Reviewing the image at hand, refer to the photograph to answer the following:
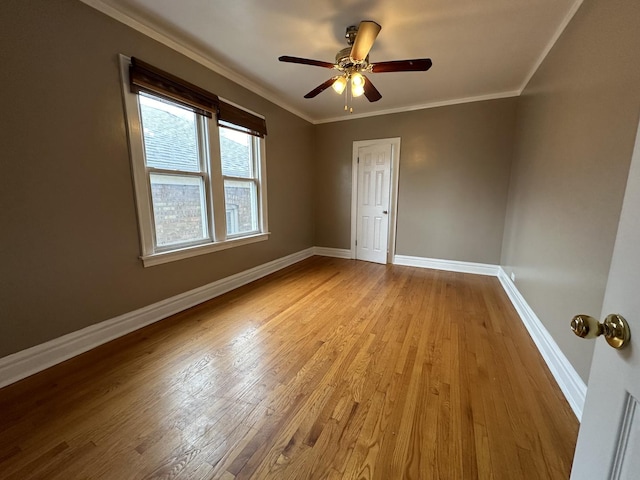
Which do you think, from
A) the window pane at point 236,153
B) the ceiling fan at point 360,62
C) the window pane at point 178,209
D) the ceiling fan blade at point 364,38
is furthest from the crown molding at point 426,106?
the window pane at point 178,209

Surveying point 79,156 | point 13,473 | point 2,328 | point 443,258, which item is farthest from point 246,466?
point 443,258

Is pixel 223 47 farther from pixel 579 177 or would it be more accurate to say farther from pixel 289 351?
pixel 579 177

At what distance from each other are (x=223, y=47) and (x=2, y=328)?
2.78m

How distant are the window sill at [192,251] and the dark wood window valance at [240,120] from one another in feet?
4.45

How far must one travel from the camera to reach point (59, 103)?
1728 mm

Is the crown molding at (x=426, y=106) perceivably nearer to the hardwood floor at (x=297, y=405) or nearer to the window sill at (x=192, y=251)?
the window sill at (x=192, y=251)

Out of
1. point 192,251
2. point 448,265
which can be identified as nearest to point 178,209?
point 192,251

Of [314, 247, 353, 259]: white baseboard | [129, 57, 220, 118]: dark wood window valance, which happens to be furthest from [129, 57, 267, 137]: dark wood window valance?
[314, 247, 353, 259]: white baseboard

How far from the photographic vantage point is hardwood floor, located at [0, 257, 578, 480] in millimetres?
1152

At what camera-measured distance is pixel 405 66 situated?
201 cm

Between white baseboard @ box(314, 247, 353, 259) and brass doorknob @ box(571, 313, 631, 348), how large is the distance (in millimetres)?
4350

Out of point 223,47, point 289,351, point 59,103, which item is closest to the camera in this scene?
point 59,103

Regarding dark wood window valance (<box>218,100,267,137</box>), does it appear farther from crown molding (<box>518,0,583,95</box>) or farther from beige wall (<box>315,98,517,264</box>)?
crown molding (<box>518,0,583,95</box>)

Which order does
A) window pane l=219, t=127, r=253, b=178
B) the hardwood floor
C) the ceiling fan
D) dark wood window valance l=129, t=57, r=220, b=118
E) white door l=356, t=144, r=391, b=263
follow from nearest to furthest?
the hardwood floor
the ceiling fan
dark wood window valance l=129, t=57, r=220, b=118
window pane l=219, t=127, r=253, b=178
white door l=356, t=144, r=391, b=263
